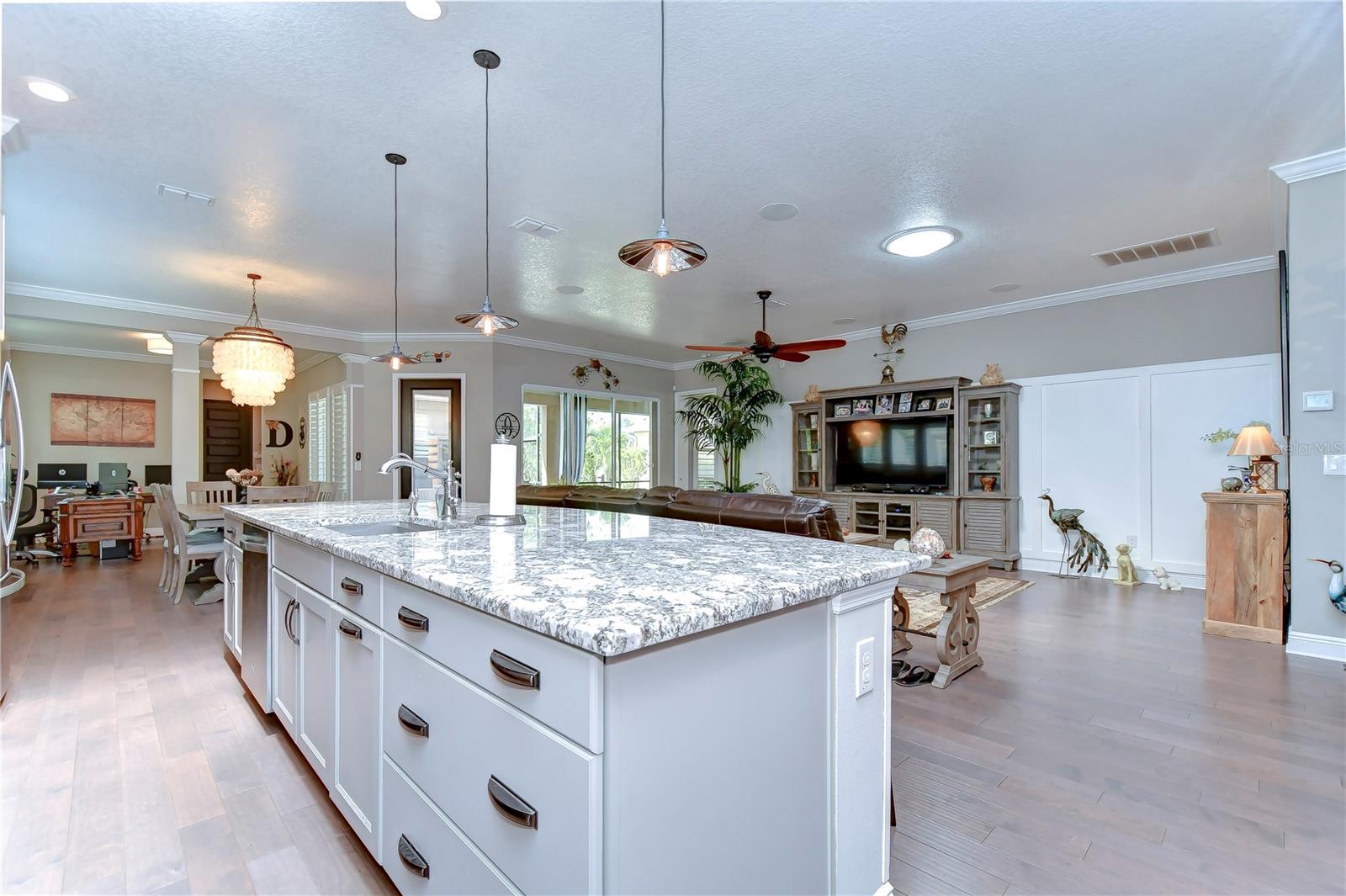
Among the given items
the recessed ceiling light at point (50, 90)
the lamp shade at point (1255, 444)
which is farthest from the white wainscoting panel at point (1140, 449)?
the recessed ceiling light at point (50, 90)

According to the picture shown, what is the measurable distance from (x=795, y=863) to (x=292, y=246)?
4.93 m

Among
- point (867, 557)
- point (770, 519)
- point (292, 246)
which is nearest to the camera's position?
point (867, 557)

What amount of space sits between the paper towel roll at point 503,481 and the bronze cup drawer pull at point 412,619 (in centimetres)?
98

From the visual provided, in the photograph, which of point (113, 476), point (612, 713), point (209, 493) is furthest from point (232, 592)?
point (113, 476)

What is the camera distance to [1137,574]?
5227 millimetres

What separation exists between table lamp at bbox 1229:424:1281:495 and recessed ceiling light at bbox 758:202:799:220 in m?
3.11

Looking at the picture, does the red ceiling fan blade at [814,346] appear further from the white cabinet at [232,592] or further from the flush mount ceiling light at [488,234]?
the white cabinet at [232,592]

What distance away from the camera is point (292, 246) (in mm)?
4324

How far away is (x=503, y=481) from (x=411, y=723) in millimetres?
1146

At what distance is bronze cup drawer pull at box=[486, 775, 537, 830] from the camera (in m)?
0.98

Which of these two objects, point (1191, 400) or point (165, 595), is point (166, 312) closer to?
point (165, 595)

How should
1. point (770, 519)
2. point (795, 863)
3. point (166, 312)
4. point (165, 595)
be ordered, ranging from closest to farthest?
point (795, 863), point (770, 519), point (165, 595), point (166, 312)

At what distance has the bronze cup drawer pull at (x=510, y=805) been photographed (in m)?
0.98

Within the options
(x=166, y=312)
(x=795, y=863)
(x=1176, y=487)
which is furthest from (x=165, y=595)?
(x=1176, y=487)
